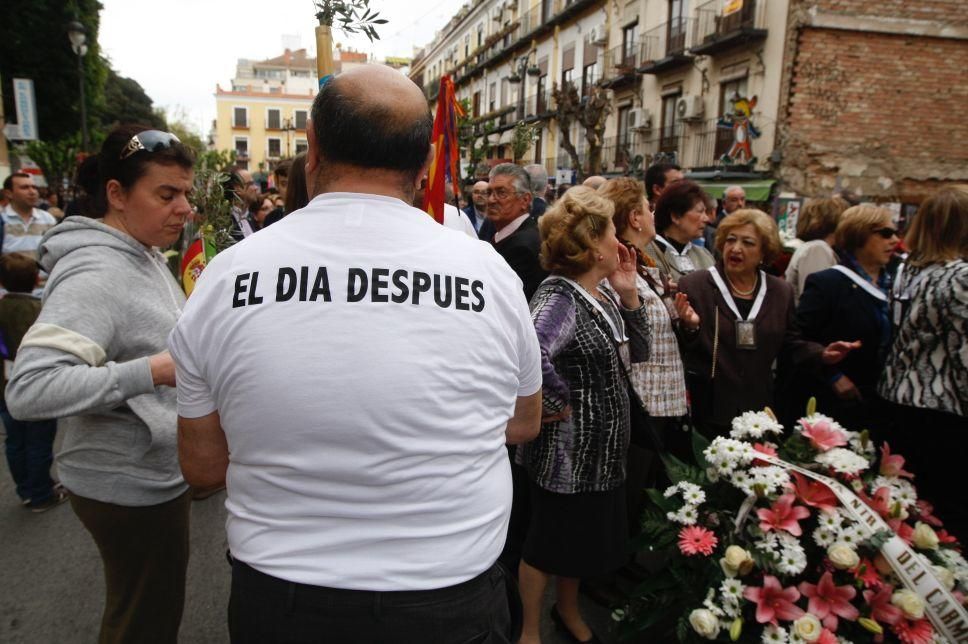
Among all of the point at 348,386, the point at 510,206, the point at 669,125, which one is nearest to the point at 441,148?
the point at 510,206

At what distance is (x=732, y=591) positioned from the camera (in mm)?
2131

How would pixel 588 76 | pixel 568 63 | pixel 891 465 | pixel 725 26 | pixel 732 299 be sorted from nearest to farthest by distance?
pixel 891 465, pixel 732 299, pixel 725 26, pixel 588 76, pixel 568 63

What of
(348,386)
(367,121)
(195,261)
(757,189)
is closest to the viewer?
(348,386)


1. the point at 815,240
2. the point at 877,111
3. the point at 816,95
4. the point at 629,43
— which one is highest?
the point at 629,43

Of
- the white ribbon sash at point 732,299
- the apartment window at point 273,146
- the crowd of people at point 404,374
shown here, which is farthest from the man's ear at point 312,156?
the apartment window at point 273,146

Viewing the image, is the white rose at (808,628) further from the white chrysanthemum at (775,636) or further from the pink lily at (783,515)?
the pink lily at (783,515)

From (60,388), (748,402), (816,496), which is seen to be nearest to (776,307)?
(748,402)

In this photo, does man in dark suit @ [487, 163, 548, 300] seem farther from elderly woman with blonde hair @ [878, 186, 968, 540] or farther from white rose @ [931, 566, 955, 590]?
white rose @ [931, 566, 955, 590]

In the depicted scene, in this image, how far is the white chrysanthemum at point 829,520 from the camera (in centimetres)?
216

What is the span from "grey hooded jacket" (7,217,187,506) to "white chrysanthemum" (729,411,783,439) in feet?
6.74

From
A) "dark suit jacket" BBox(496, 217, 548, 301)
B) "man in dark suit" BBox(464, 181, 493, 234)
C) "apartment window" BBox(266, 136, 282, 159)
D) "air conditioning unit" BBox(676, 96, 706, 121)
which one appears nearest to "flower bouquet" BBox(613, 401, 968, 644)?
"dark suit jacket" BBox(496, 217, 548, 301)

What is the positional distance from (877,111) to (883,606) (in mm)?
16094

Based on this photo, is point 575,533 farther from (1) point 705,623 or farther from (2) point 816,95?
(2) point 816,95

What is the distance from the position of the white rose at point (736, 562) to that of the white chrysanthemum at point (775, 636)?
0.19 meters
